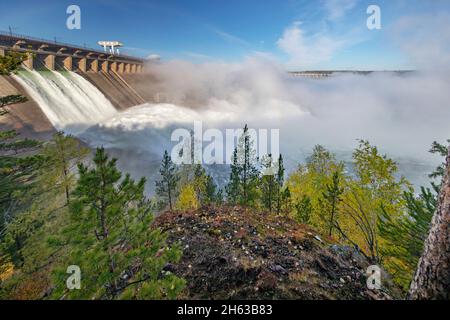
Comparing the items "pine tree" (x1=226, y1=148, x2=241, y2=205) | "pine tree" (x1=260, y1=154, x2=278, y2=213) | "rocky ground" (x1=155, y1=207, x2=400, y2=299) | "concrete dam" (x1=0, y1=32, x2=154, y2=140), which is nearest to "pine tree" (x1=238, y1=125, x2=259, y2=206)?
"pine tree" (x1=226, y1=148, x2=241, y2=205)

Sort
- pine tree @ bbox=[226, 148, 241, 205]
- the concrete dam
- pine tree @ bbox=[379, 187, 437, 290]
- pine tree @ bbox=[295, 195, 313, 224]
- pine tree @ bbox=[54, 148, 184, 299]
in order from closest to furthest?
pine tree @ bbox=[54, 148, 184, 299] → pine tree @ bbox=[379, 187, 437, 290] → pine tree @ bbox=[295, 195, 313, 224] → pine tree @ bbox=[226, 148, 241, 205] → the concrete dam

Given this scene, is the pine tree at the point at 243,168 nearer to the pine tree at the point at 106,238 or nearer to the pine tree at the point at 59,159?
the pine tree at the point at 59,159

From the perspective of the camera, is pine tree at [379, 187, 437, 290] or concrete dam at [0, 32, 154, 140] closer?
pine tree at [379, 187, 437, 290]

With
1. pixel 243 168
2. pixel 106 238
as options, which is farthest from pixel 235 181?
pixel 106 238

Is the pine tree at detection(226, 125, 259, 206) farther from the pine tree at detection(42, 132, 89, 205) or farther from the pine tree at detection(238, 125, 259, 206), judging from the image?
the pine tree at detection(42, 132, 89, 205)

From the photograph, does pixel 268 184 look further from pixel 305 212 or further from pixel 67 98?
pixel 67 98
